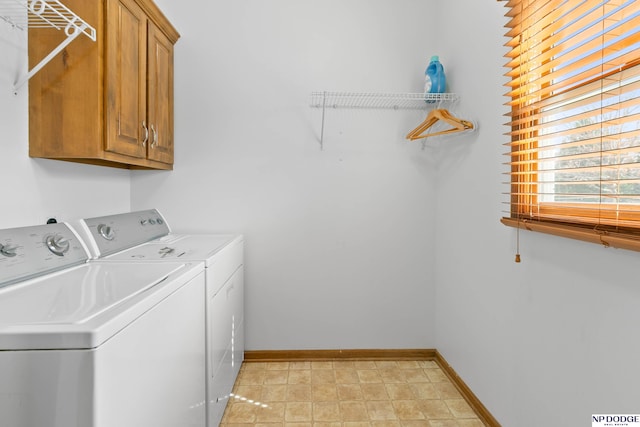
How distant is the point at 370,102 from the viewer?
2322 mm

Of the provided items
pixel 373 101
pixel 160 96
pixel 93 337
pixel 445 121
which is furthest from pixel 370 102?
pixel 93 337

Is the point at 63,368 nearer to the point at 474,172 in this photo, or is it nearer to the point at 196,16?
the point at 474,172

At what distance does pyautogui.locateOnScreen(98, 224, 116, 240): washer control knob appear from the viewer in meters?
1.60

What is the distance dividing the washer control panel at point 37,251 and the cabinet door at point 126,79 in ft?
1.37

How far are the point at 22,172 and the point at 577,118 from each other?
213cm

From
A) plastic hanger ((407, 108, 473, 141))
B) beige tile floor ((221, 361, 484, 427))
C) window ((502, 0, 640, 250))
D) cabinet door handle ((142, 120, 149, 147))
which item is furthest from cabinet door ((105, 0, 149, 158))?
window ((502, 0, 640, 250))

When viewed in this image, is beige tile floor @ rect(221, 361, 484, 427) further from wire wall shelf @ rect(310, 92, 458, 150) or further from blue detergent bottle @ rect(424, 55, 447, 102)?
blue detergent bottle @ rect(424, 55, 447, 102)

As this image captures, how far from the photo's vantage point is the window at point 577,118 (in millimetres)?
968

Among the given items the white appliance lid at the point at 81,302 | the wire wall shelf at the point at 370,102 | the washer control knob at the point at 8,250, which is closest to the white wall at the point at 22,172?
the washer control knob at the point at 8,250

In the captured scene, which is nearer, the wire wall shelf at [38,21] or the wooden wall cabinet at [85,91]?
the wire wall shelf at [38,21]

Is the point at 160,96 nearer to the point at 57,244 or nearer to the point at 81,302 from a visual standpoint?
the point at 57,244

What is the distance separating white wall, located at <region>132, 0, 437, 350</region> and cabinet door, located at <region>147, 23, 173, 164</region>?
0.35 feet

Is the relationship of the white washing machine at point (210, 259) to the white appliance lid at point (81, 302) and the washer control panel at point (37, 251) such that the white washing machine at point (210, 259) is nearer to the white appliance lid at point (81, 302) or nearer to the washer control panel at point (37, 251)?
the washer control panel at point (37, 251)

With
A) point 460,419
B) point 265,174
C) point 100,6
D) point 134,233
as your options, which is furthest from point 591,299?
point 100,6
